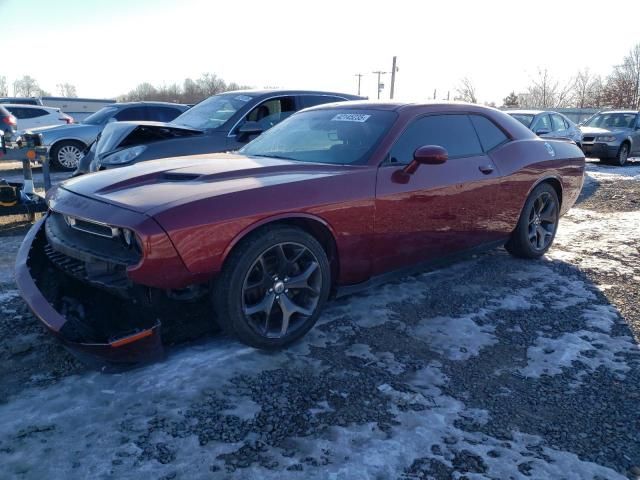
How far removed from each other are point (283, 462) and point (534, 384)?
1485 mm

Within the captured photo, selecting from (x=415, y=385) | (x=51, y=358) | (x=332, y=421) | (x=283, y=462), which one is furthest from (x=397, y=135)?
(x=51, y=358)

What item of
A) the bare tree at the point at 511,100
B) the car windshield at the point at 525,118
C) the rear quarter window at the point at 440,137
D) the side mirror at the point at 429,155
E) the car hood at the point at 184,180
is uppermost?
the bare tree at the point at 511,100

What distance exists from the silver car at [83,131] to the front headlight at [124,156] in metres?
5.29

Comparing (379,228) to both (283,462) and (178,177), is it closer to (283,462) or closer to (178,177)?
(178,177)

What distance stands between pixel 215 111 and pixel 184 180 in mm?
3840

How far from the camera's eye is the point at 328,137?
390cm

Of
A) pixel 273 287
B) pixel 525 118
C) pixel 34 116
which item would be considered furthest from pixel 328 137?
pixel 34 116

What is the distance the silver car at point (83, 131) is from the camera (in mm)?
10773

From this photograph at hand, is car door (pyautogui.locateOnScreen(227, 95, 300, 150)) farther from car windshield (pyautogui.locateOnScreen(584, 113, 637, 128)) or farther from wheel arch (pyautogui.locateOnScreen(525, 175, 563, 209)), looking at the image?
car windshield (pyautogui.locateOnScreen(584, 113, 637, 128))

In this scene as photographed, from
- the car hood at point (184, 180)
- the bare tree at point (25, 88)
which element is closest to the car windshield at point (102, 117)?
the car hood at point (184, 180)

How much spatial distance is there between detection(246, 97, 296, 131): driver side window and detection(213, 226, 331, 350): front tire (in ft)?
11.9

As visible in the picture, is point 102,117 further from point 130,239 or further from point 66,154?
point 130,239

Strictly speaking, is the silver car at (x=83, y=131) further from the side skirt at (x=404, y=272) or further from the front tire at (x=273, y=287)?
the front tire at (x=273, y=287)

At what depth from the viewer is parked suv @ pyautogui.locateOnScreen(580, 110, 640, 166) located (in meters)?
14.3
